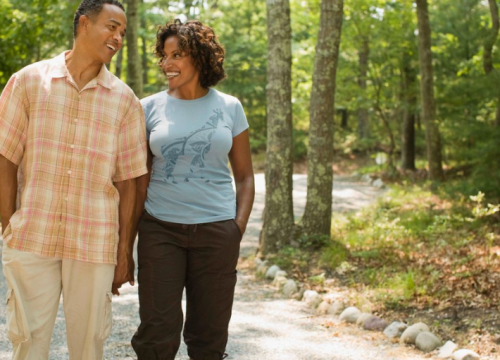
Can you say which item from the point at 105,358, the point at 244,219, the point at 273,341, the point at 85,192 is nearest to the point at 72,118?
the point at 85,192

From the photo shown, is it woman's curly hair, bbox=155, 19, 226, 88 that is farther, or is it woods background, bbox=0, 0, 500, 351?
woods background, bbox=0, 0, 500, 351

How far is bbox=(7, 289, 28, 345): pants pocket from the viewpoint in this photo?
2895 mm

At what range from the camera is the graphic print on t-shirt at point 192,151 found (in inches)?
130

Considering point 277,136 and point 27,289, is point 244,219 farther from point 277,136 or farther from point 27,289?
point 277,136

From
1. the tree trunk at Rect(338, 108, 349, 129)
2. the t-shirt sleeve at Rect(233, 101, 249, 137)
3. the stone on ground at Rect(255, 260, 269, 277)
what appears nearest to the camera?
the t-shirt sleeve at Rect(233, 101, 249, 137)

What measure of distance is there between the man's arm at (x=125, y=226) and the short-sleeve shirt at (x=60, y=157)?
0.31 ft

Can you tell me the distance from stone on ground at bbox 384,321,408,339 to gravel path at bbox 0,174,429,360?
0.07 meters

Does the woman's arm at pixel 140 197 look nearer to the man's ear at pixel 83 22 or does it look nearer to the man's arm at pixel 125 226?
the man's arm at pixel 125 226

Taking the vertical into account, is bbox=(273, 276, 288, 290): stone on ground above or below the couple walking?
below

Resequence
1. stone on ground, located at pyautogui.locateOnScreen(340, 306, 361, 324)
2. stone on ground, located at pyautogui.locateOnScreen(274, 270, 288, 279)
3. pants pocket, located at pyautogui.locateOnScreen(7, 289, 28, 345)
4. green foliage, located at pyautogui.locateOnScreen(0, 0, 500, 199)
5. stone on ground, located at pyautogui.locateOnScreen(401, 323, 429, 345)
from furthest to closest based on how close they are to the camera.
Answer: green foliage, located at pyautogui.locateOnScreen(0, 0, 500, 199) < stone on ground, located at pyautogui.locateOnScreen(274, 270, 288, 279) < stone on ground, located at pyautogui.locateOnScreen(340, 306, 361, 324) < stone on ground, located at pyautogui.locateOnScreen(401, 323, 429, 345) < pants pocket, located at pyautogui.locateOnScreen(7, 289, 28, 345)

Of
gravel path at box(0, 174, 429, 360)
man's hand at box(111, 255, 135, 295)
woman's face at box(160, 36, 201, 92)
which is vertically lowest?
gravel path at box(0, 174, 429, 360)

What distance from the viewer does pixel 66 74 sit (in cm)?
303

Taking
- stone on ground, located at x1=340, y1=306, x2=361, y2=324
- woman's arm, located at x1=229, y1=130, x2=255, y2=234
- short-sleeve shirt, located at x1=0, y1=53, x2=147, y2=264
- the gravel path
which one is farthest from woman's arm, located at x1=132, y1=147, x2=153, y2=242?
stone on ground, located at x1=340, y1=306, x2=361, y2=324

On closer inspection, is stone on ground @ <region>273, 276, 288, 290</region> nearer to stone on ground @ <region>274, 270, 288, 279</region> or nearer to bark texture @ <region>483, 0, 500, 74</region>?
stone on ground @ <region>274, 270, 288, 279</region>
